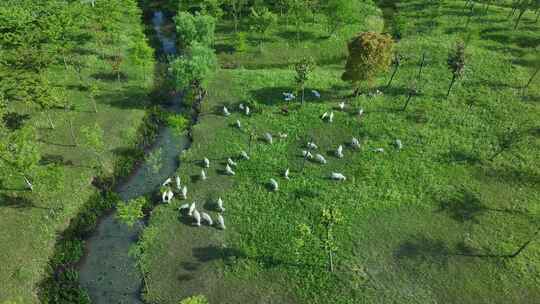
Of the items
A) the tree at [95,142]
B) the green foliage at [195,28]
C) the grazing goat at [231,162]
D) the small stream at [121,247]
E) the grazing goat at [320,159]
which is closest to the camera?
the small stream at [121,247]

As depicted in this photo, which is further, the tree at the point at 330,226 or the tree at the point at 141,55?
the tree at the point at 141,55

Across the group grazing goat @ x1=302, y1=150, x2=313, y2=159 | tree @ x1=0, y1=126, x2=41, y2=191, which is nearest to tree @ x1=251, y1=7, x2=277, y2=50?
grazing goat @ x1=302, y1=150, x2=313, y2=159

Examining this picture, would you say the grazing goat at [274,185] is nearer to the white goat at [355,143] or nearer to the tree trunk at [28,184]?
the white goat at [355,143]

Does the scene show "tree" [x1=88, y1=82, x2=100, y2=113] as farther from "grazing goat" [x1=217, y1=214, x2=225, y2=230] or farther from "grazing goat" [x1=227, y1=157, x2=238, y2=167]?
"grazing goat" [x1=217, y1=214, x2=225, y2=230]

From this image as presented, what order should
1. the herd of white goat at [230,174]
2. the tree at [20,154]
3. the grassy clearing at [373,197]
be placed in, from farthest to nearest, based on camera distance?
the herd of white goat at [230,174] → the tree at [20,154] → the grassy clearing at [373,197]

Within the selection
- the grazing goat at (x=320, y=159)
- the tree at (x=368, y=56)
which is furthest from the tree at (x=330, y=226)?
the tree at (x=368, y=56)

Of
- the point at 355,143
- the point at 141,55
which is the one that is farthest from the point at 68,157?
the point at 355,143

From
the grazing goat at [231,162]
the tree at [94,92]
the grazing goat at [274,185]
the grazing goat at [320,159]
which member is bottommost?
the grazing goat at [274,185]

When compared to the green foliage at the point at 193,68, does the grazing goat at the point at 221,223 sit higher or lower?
lower
